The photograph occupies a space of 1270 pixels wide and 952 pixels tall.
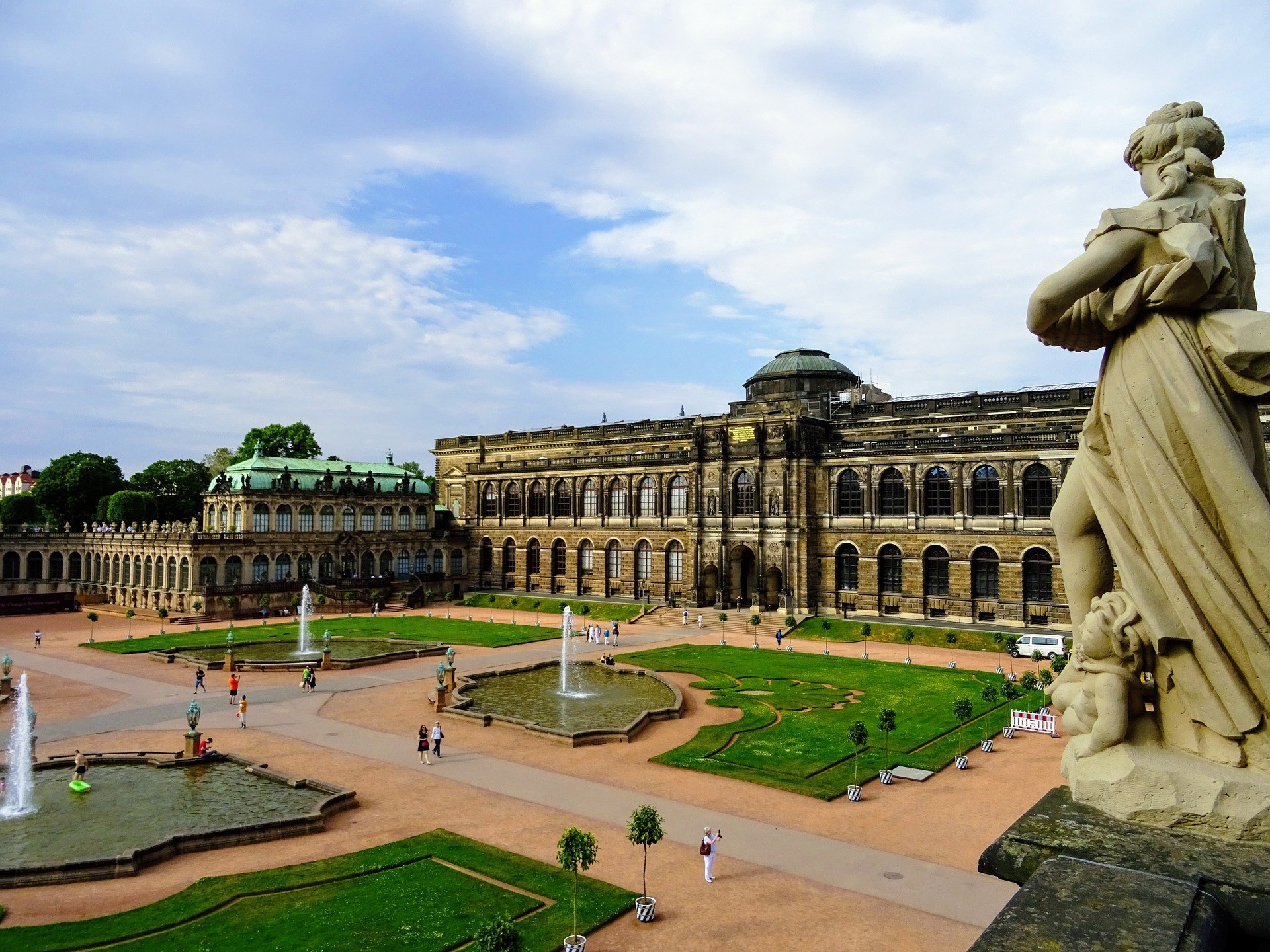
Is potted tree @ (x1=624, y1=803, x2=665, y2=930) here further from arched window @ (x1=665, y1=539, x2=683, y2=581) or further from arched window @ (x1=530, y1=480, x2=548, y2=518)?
arched window @ (x1=530, y1=480, x2=548, y2=518)

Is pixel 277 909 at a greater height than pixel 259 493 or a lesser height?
lesser

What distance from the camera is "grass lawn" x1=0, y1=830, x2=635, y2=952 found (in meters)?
15.0

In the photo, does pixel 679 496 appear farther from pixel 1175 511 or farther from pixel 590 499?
pixel 1175 511

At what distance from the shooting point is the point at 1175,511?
5262 mm

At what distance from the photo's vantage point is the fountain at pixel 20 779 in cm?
2213

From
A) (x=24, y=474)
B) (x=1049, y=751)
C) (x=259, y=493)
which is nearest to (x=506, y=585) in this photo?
(x=259, y=493)

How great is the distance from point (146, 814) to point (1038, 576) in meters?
52.1

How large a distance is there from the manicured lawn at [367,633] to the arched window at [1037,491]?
3260 centimetres

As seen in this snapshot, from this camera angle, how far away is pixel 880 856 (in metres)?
19.1

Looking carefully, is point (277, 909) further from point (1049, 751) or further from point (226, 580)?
point (226, 580)

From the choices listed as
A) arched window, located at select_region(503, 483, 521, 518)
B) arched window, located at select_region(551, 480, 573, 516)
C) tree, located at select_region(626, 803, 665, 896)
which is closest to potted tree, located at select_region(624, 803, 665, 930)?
tree, located at select_region(626, 803, 665, 896)

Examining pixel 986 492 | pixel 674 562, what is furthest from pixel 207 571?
pixel 986 492

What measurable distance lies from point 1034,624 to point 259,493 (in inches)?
2445

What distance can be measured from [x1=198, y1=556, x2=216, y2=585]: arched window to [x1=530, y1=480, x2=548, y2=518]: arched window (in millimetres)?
28603
